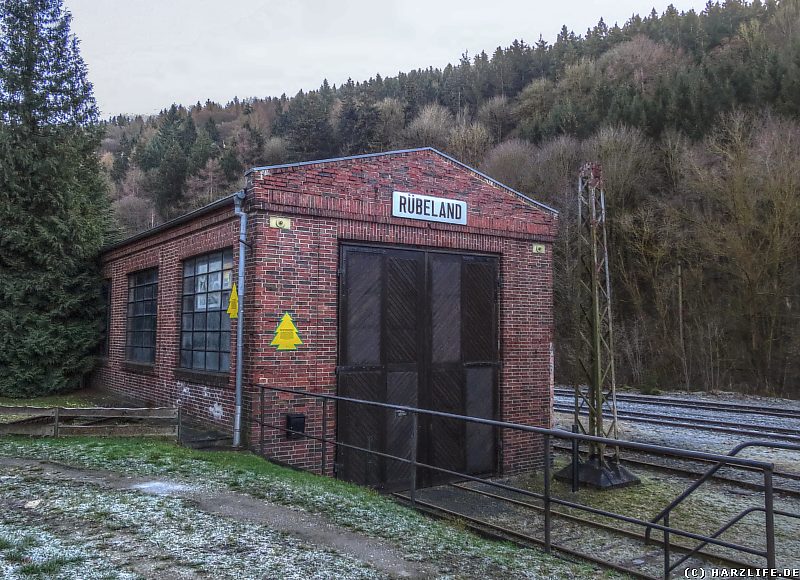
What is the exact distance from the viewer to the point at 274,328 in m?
9.34

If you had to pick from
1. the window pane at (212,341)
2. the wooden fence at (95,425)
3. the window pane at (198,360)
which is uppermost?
the window pane at (212,341)

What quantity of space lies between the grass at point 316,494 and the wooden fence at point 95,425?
20 cm

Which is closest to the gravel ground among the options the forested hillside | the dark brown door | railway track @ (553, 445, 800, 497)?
railway track @ (553, 445, 800, 497)

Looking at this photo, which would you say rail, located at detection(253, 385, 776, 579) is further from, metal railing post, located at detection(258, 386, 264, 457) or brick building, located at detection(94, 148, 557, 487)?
brick building, located at detection(94, 148, 557, 487)

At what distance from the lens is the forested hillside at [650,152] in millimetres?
24969

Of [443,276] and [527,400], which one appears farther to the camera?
[527,400]

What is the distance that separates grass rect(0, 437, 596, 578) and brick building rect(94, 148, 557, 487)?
52.0 inches

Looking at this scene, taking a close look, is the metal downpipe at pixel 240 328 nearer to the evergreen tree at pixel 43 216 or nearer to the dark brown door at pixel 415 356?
the dark brown door at pixel 415 356

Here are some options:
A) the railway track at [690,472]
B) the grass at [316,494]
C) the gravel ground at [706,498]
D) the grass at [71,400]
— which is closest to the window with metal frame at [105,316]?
the grass at [71,400]

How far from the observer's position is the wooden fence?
9383 mm

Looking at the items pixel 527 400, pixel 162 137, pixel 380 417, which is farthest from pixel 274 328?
pixel 162 137

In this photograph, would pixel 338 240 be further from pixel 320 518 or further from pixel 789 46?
pixel 789 46

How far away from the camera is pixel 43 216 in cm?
1731

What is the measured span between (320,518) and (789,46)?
35.0 meters
